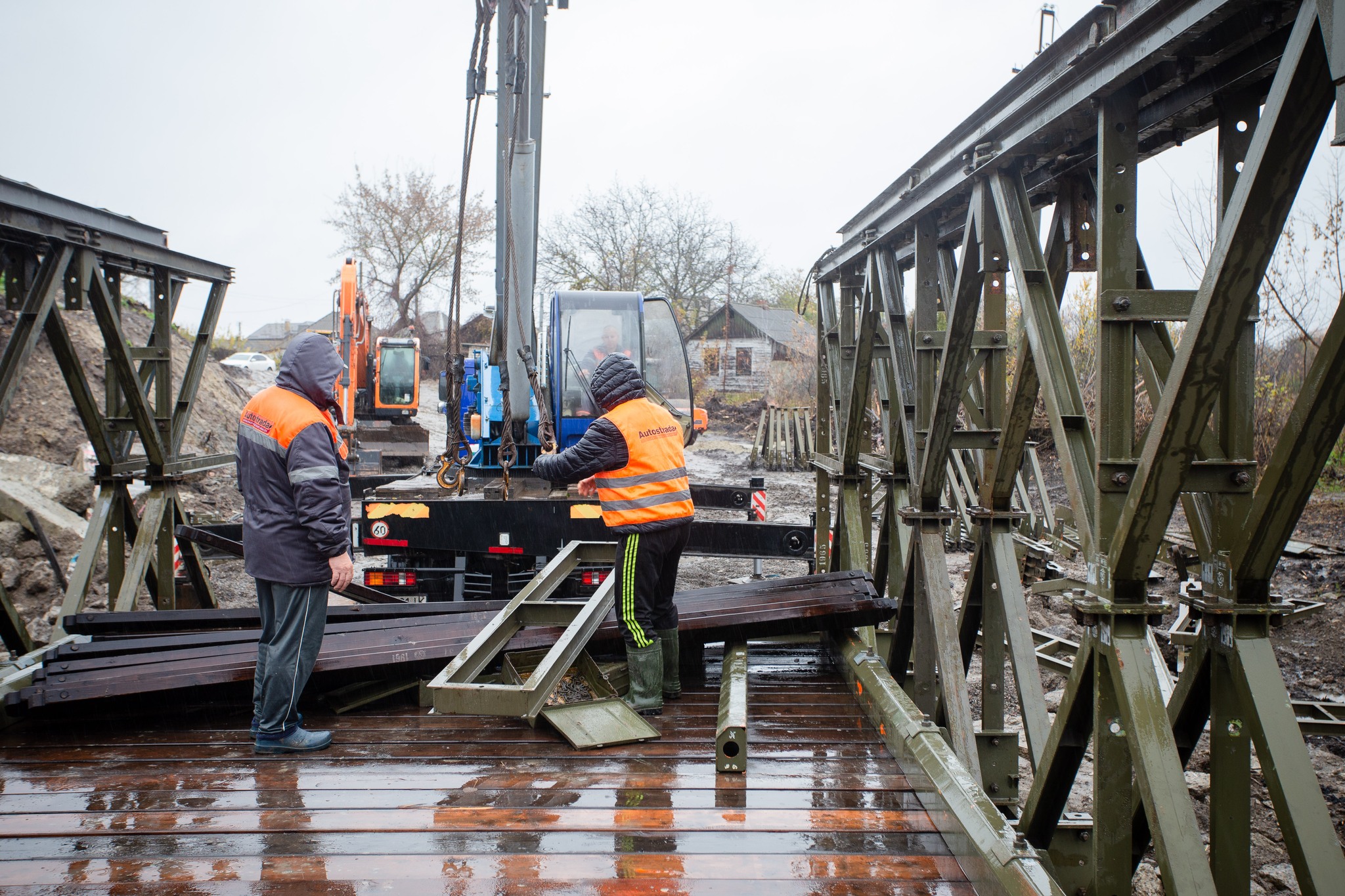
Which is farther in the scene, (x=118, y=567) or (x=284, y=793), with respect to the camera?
(x=118, y=567)

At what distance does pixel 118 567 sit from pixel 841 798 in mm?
5029

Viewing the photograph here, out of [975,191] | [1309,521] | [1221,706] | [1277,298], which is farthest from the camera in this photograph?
[1277,298]

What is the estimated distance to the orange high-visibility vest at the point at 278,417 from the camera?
3689 millimetres

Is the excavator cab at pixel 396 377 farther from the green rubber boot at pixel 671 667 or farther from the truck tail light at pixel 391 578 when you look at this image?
the green rubber boot at pixel 671 667

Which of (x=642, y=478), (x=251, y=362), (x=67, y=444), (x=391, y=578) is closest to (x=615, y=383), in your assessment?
(x=642, y=478)

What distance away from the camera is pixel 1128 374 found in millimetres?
2746

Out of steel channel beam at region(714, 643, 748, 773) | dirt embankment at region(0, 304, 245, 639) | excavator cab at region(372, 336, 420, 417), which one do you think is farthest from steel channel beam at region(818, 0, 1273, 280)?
excavator cab at region(372, 336, 420, 417)

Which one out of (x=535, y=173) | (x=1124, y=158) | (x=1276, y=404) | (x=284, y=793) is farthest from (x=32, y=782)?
(x=1276, y=404)

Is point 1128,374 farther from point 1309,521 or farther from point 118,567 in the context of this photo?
point 1309,521

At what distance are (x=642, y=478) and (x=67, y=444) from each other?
1265 centimetres

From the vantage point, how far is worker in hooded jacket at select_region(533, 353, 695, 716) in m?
4.31

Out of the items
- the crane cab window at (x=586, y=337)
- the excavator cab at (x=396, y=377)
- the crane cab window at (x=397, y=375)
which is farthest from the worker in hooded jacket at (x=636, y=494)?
the crane cab window at (x=397, y=375)

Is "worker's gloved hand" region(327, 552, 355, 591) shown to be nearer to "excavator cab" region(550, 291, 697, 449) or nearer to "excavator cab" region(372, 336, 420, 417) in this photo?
"excavator cab" region(550, 291, 697, 449)

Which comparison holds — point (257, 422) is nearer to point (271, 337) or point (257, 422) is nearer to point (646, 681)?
point (646, 681)
